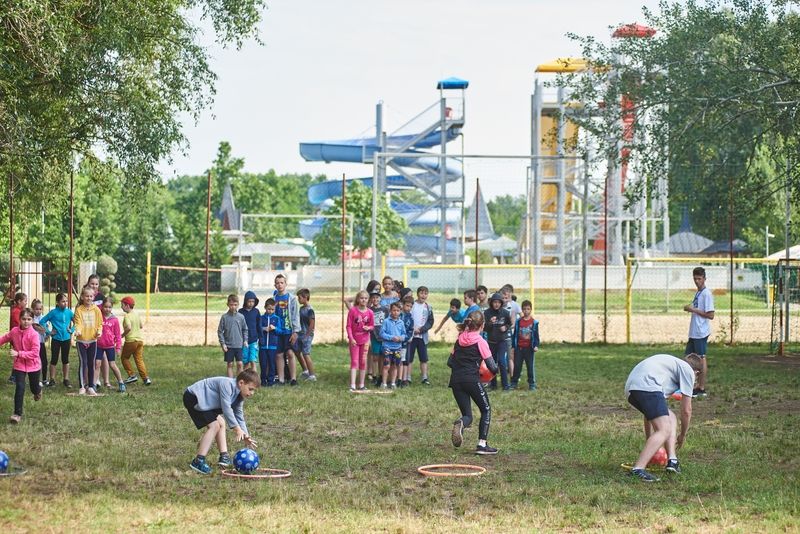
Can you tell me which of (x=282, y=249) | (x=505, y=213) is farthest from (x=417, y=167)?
(x=505, y=213)

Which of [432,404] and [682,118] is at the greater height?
[682,118]

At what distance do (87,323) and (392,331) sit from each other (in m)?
4.85

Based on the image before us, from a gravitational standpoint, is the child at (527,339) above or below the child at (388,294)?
below

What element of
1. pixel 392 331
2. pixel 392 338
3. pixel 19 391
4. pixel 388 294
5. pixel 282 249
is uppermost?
pixel 282 249

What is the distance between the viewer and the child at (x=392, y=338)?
18.3 m

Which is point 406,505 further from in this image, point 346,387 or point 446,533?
point 346,387

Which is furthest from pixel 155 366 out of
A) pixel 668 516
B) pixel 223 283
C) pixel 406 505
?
pixel 223 283

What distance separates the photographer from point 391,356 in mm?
18547

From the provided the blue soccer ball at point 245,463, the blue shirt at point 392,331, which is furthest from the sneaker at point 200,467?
the blue shirt at point 392,331

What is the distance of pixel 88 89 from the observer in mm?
20109

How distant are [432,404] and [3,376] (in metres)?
8.45

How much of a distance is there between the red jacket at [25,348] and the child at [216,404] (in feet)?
15.3

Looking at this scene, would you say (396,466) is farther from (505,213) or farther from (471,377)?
(505,213)

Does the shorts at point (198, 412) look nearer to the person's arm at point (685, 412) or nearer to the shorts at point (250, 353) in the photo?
the person's arm at point (685, 412)
